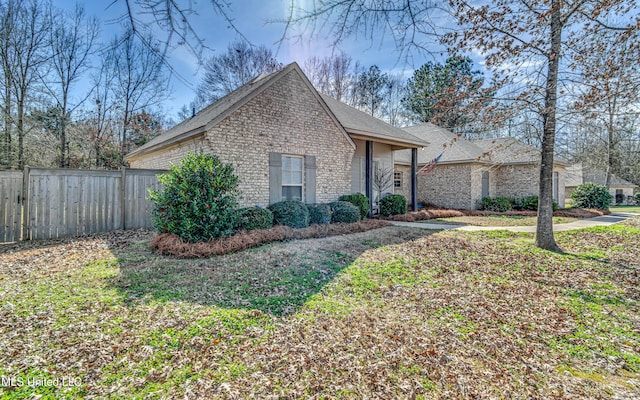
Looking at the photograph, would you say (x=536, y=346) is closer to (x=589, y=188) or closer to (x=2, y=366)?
(x=2, y=366)

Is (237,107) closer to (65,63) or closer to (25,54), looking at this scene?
(25,54)

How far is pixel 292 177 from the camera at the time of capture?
33.7 ft

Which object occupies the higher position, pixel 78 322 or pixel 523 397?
pixel 78 322

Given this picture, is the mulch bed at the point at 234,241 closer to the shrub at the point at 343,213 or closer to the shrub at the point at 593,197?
the shrub at the point at 343,213

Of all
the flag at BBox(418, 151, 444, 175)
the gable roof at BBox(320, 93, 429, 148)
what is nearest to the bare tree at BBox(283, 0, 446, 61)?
the gable roof at BBox(320, 93, 429, 148)

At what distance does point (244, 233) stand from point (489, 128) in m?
6.71

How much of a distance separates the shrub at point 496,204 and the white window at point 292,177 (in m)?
12.8

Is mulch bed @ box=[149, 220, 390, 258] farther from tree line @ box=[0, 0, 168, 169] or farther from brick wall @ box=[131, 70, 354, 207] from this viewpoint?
tree line @ box=[0, 0, 168, 169]

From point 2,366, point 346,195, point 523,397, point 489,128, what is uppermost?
point 489,128

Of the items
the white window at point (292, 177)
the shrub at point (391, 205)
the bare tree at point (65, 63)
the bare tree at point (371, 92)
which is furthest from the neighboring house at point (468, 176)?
the bare tree at point (65, 63)

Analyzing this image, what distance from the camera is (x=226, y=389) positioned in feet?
7.57

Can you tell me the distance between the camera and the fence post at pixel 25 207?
7316mm

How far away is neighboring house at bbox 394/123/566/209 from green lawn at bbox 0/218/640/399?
459 inches

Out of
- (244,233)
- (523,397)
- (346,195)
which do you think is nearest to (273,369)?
(523,397)
